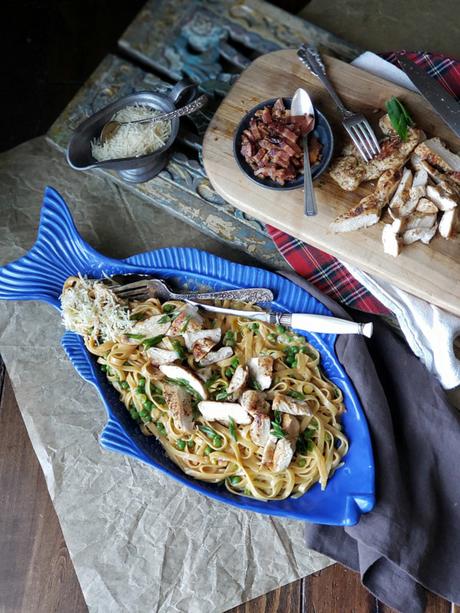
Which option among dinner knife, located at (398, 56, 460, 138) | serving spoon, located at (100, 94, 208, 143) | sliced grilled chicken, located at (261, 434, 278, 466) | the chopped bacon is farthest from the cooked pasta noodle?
dinner knife, located at (398, 56, 460, 138)

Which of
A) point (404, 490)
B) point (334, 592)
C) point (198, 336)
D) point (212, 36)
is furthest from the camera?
point (212, 36)

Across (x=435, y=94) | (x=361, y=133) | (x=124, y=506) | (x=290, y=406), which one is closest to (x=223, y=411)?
(x=290, y=406)

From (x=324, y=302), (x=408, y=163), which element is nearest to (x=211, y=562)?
(x=324, y=302)

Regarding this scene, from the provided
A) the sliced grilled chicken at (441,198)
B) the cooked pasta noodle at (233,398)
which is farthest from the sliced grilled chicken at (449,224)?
the cooked pasta noodle at (233,398)

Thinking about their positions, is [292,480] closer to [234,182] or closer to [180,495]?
[180,495]

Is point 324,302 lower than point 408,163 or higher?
lower

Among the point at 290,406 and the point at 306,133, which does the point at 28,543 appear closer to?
the point at 290,406

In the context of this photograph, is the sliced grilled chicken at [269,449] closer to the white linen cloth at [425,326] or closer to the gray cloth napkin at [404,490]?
the gray cloth napkin at [404,490]
